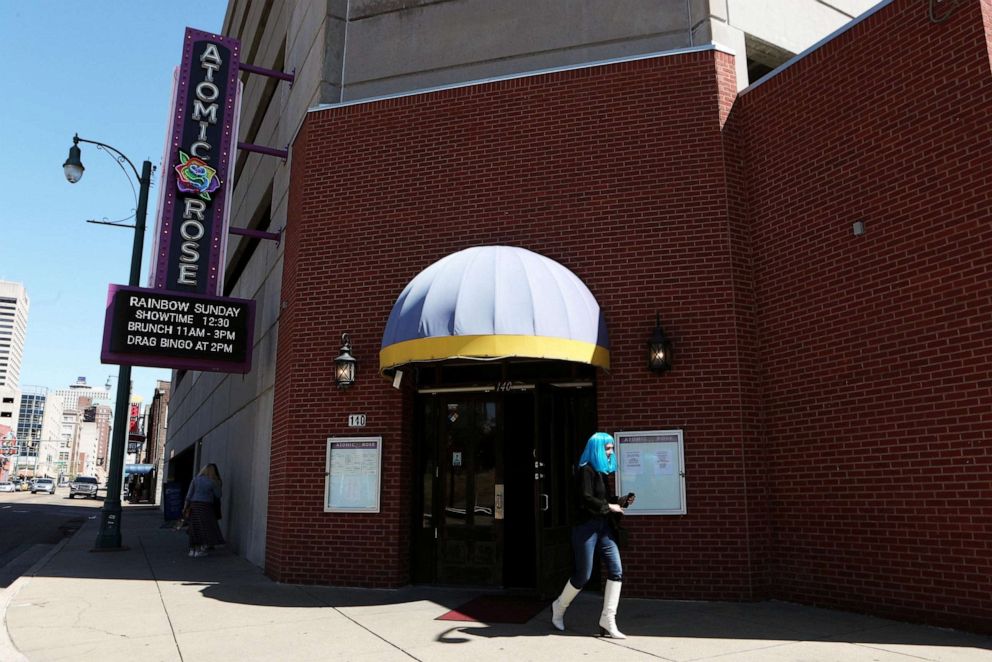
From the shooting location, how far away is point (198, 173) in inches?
486

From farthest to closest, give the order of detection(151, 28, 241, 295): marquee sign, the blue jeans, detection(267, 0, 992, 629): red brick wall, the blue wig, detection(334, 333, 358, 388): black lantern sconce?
detection(151, 28, 241, 295): marquee sign < detection(334, 333, 358, 388): black lantern sconce < detection(267, 0, 992, 629): red brick wall < the blue wig < the blue jeans

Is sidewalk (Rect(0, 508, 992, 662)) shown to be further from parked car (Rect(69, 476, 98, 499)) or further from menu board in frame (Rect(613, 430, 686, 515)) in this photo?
parked car (Rect(69, 476, 98, 499))

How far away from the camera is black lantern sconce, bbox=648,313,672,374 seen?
8773 mm

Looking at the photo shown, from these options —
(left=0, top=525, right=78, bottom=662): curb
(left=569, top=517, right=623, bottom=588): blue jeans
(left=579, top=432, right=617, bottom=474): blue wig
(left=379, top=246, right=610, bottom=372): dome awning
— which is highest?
(left=379, top=246, right=610, bottom=372): dome awning

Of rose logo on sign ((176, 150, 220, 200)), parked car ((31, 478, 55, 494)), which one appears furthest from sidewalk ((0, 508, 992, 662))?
parked car ((31, 478, 55, 494))

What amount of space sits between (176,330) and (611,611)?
828 cm

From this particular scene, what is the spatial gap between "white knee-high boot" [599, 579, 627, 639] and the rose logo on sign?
9.29 metres

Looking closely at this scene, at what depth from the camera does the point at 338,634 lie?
6.94 m

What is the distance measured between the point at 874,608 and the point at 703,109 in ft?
19.7

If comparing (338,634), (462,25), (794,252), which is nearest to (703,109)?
(794,252)

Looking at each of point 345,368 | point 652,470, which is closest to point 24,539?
point 345,368

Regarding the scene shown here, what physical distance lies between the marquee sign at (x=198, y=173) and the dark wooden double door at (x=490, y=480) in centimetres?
477

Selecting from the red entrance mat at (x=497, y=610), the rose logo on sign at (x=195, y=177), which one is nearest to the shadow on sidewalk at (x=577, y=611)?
the red entrance mat at (x=497, y=610)

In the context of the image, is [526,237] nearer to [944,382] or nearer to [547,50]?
[547,50]
